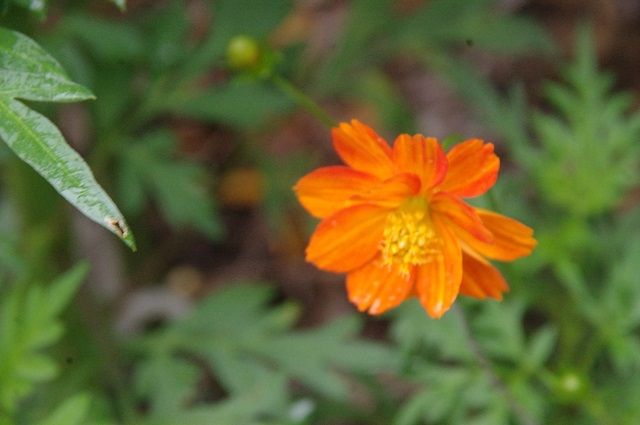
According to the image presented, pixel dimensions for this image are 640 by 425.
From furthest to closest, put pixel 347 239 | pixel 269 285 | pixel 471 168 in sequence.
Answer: pixel 269 285 → pixel 347 239 → pixel 471 168

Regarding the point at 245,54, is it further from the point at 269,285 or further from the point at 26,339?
the point at 269,285

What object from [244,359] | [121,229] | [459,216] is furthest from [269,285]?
[121,229]

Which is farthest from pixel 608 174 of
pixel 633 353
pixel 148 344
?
pixel 148 344

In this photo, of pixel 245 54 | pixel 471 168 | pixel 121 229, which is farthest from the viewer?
pixel 245 54

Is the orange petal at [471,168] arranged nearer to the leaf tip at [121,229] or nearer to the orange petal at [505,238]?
the orange petal at [505,238]

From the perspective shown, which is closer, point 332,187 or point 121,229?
point 121,229

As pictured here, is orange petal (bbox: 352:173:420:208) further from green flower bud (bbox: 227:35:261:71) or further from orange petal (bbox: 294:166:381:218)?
green flower bud (bbox: 227:35:261:71)

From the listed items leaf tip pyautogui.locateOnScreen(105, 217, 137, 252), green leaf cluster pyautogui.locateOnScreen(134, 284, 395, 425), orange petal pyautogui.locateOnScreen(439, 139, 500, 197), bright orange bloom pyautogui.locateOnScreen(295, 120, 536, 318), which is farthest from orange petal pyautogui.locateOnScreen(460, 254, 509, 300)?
green leaf cluster pyautogui.locateOnScreen(134, 284, 395, 425)

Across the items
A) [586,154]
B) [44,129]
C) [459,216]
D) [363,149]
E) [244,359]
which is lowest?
[244,359]
